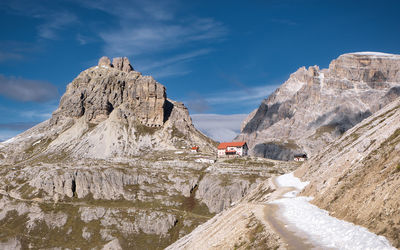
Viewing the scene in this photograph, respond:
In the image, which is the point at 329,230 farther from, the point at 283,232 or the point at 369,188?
the point at 369,188

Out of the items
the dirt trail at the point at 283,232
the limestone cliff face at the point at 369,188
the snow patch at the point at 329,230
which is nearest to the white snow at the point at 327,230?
the snow patch at the point at 329,230

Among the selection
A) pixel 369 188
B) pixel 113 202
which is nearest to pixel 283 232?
pixel 369 188

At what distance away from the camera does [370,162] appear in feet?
136

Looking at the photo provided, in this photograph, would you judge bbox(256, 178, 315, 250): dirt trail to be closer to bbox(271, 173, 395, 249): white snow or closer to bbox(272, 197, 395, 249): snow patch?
bbox(271, 173, 395, 249): white snow

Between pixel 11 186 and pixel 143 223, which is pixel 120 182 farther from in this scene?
pixel 11 186

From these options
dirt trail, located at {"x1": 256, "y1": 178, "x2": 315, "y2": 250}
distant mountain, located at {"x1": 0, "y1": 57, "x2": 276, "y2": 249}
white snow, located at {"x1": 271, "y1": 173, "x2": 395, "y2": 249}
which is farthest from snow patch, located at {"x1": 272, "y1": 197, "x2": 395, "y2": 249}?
distant mountain, located at {"x1": 0, "y1": 57, "x2": 276, "y2": 249}

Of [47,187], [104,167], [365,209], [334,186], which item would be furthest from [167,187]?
[365,209]

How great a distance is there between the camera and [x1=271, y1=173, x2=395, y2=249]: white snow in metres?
24.3

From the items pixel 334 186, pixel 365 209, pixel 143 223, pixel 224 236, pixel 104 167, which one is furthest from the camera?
pixel 104 167

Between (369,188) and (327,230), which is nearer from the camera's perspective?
(327,230)

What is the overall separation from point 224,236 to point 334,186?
1641 centimetres

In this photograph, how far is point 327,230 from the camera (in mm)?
30141

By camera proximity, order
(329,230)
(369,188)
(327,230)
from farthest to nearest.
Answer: (369,188) → (327,230) → (329,230)

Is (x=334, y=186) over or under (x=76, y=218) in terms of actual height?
over
